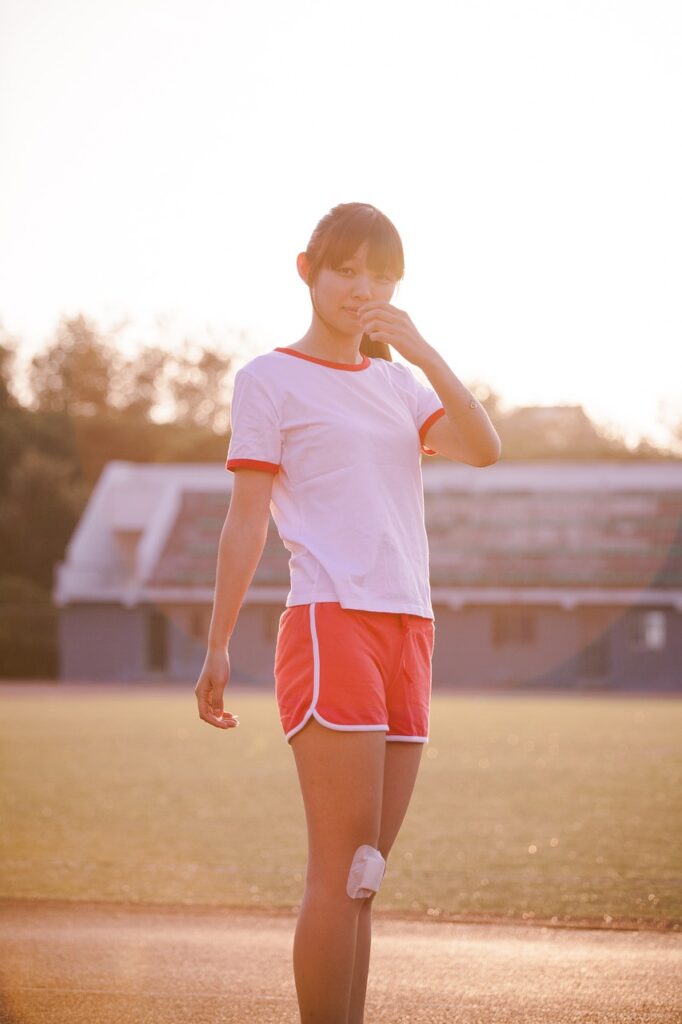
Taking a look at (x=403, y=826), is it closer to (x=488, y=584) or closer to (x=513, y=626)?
(x=513, y=626)

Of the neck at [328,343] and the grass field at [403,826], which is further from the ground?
the neck at [328,343]

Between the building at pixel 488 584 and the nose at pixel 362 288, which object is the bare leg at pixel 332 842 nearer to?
the nose at pixel 362 288

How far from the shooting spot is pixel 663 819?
37.5 feet

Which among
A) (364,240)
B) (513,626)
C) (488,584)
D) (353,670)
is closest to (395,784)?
(353,670)

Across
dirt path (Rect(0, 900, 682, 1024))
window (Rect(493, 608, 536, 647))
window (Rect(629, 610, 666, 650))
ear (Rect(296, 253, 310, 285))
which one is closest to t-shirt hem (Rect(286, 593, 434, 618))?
ear (Rect(296, 253, 310, 285))

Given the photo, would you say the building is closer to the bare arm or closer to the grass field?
the grass field

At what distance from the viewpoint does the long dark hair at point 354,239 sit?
3593 millimetres

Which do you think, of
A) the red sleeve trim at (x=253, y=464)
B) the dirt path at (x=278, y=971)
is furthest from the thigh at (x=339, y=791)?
the dirt path at (x=278, y=971)

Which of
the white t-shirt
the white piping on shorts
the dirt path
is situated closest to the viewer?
the white piping on shorts

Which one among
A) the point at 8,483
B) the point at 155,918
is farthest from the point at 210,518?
the point at 155,918

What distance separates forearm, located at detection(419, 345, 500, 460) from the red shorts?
1.44 feet

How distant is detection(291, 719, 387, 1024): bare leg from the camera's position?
11.2ft

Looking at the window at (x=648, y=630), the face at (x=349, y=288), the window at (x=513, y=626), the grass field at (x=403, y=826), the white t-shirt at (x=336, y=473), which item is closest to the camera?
the white t-shirt at (x=336, y=473)

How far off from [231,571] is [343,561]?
10.9 inches
